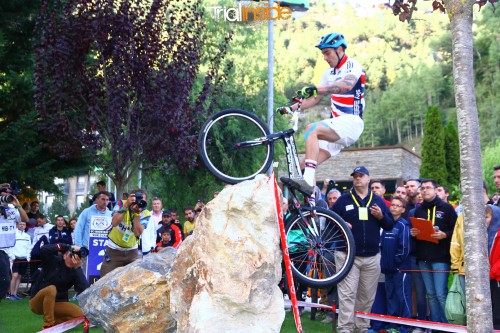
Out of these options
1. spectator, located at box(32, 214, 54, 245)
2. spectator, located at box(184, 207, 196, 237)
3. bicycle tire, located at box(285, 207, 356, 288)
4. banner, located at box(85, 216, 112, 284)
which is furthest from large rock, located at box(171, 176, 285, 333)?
spectator, located at box(32, 214, 54, 245)

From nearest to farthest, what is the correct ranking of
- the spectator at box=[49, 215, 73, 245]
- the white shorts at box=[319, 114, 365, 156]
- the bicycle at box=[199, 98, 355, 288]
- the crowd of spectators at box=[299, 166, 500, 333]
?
the bicycle at box=[199, 98, 355, 288], the white shorts at box=[319, 114, 365, 156], the crowd of spectators at box=[299, 166, 500, 333], the spectator at box=[49, 215, 73, 245]

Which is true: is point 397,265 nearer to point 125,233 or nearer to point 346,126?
point 346,126

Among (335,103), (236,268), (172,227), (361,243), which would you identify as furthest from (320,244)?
(172,227)

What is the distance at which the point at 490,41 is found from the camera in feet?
268

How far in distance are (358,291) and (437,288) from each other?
3.71ft

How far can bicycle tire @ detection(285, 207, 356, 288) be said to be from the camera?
7.58m

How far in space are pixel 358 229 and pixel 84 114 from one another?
8.40 metres

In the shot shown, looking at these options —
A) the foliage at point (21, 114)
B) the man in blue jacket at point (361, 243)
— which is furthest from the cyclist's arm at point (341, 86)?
the foliage at point (21, 114)

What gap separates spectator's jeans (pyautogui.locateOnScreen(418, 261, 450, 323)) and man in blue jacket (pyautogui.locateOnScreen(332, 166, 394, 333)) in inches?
35.0

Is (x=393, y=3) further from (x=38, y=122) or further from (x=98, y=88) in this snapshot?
(x=38, y=122)

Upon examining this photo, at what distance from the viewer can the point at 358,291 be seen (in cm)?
978

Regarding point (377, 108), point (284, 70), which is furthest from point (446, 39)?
point (284, 70)

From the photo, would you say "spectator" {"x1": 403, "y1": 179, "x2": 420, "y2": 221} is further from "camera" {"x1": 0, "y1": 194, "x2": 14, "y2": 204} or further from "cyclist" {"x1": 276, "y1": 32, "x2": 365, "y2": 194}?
"camera" {"x1": 0, "y1": 194, "x2": 14, "y2": 204}

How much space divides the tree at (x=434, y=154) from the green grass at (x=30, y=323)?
37.3m
